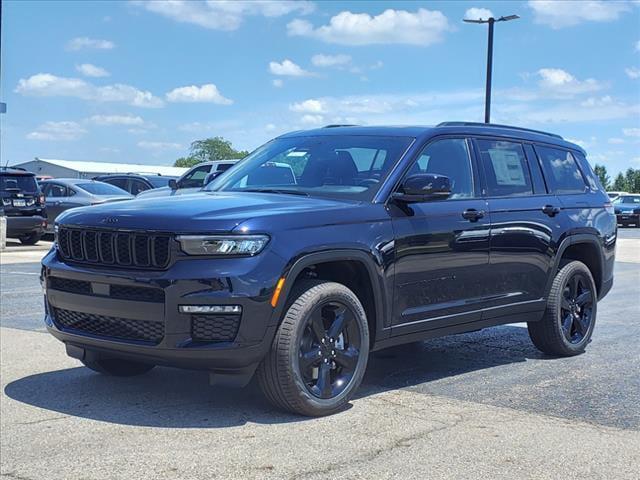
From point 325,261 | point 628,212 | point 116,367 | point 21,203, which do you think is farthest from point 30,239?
point 628,212

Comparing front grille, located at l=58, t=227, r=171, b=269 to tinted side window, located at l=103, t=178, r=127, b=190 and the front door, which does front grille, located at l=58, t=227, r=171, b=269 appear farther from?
tinted side window, located at l=103, t=178, r=127, b=190

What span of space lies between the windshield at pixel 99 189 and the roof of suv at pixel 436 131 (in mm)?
15606

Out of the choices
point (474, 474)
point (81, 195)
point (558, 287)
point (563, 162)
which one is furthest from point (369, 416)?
point (81, 195)

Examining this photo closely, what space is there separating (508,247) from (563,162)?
1.50m

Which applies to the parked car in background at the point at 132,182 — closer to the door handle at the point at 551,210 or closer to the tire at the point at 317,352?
the door handle at the point at 551,210

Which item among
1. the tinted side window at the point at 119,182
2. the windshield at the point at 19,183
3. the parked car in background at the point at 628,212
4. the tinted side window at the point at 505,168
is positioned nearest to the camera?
the tinted side window at the point at 505,168

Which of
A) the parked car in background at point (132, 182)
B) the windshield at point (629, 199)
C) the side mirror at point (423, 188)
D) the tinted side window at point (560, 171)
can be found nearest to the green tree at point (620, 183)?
the windshield at point (629, 199)

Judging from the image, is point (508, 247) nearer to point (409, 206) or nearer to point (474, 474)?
point (409, 206)

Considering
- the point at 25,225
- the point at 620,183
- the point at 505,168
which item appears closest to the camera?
the point at 505,168

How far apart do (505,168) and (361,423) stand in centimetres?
272

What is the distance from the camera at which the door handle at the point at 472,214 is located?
20.0ft

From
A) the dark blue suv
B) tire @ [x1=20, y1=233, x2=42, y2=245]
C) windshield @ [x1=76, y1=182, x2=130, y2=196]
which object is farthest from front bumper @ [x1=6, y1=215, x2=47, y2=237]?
the dark blue suv

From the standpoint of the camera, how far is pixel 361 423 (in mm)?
4969

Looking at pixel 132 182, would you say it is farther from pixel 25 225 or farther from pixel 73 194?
pixel 25 225
